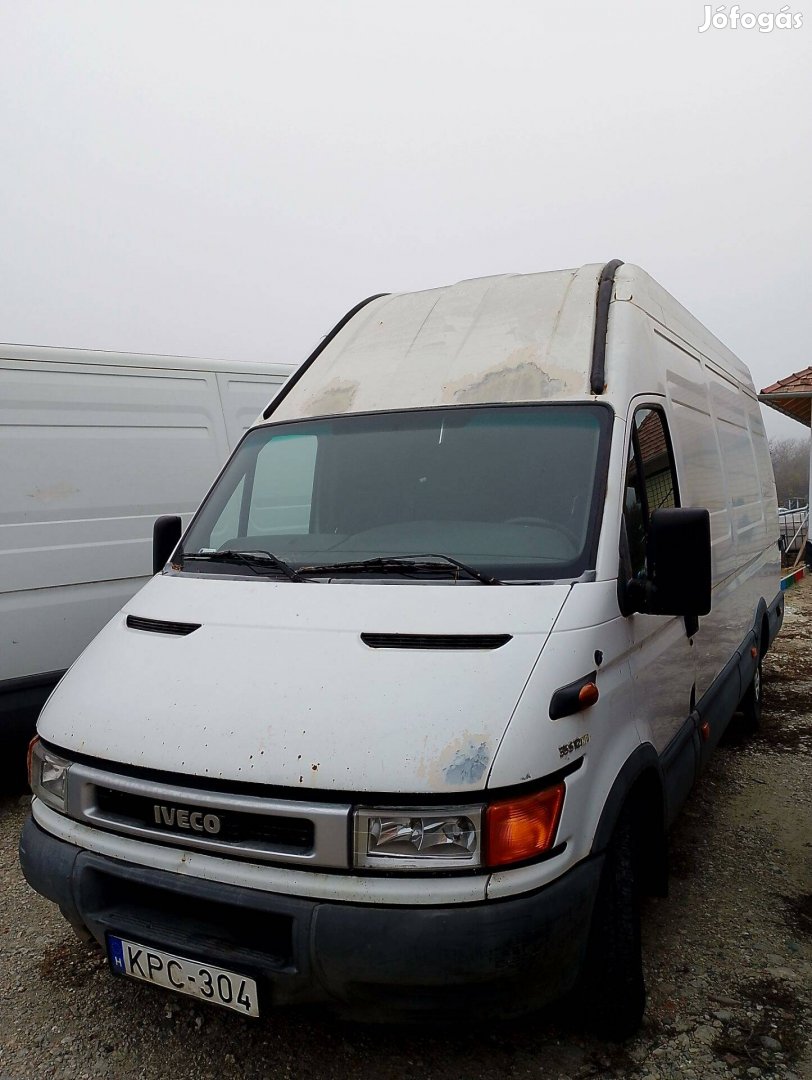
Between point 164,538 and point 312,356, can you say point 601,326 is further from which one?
point 164,538

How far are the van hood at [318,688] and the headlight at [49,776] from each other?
7cm

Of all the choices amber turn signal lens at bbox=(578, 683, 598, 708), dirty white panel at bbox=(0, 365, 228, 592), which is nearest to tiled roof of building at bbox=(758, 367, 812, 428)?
dirty white panel at bbox=(0, 365, 228, 592)

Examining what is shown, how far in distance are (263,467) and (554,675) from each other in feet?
6.18

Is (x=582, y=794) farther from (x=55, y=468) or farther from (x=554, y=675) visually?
(x=55, y=468)

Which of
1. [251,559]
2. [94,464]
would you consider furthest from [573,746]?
[94,464]

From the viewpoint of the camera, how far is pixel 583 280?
3.95 meters

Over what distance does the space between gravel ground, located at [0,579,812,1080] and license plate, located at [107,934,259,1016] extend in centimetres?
23

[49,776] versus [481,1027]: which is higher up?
[49,776]

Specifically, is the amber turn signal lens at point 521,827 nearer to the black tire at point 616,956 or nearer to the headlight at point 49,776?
the black tire at point 616,956

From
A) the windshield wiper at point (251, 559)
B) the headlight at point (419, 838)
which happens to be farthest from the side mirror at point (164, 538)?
the headlight at point (419, 838)

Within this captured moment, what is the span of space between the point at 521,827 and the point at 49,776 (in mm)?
1535

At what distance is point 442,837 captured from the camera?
2.34 meters

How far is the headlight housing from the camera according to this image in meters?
2.32

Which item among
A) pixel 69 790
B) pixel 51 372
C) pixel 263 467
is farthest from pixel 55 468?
pixel 69 790
